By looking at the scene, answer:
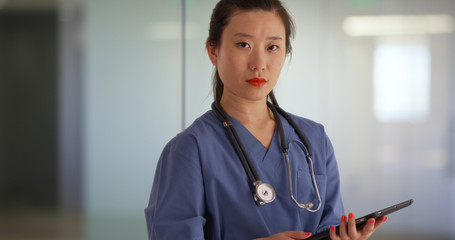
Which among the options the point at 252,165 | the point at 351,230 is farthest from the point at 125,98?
the point at 351,230

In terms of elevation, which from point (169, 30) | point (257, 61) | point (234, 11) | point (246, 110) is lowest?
point (246, 110)

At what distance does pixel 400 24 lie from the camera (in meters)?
3.12

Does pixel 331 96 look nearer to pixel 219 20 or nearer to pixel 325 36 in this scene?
pixel 325 36

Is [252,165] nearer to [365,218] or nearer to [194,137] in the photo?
[194,137]

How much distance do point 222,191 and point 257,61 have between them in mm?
320

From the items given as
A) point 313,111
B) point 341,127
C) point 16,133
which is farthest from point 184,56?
point 16,133

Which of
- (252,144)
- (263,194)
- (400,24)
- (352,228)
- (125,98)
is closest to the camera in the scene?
(352,228)

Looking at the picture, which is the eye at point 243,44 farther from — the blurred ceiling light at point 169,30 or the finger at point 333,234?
the blurred ceiling light at point 169,30

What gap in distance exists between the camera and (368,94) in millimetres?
3150

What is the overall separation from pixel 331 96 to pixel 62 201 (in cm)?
327

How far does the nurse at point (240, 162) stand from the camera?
1171 millimetres

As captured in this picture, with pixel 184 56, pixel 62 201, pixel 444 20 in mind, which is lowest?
pixel 62 201

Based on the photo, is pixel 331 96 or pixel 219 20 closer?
pixel 219 20

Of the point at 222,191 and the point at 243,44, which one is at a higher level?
the point at 243,44
